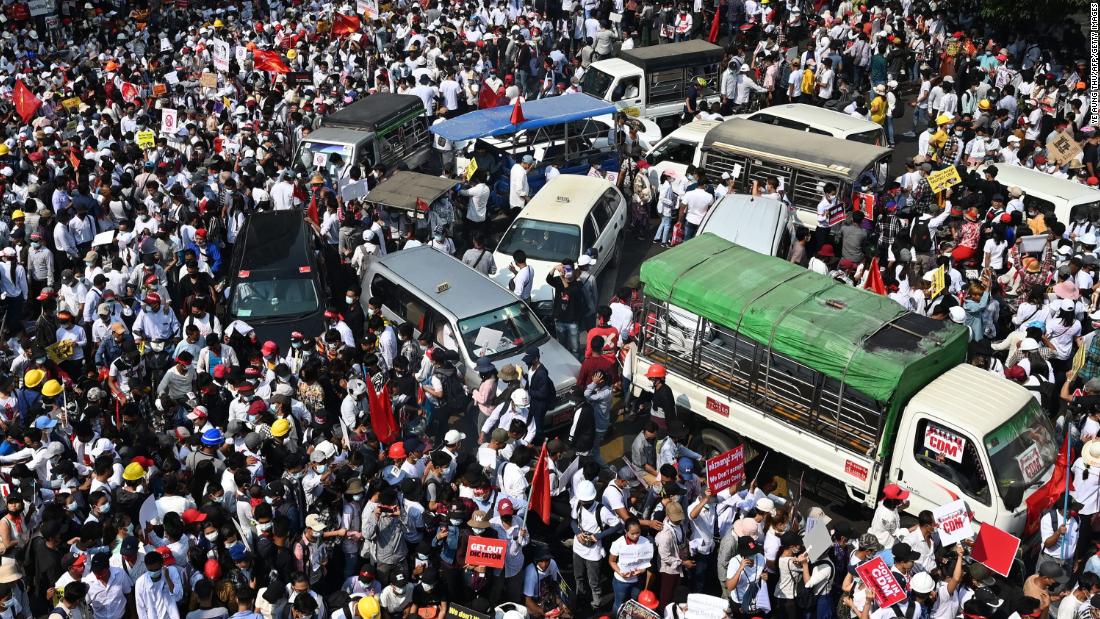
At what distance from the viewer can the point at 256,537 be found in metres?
10.3

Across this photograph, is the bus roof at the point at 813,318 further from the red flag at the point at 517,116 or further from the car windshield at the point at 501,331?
the red flag at the point at 517,116

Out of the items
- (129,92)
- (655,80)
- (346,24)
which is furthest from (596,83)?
(129,92)

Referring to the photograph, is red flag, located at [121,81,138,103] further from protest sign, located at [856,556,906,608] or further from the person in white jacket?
protest sign, located at [856,556,906,608]

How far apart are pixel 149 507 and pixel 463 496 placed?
2.80m

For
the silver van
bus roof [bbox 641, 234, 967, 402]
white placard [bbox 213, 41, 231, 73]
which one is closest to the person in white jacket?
the silver van

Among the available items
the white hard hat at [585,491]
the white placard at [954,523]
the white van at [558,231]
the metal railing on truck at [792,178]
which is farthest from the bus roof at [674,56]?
the white placard at [954,523]

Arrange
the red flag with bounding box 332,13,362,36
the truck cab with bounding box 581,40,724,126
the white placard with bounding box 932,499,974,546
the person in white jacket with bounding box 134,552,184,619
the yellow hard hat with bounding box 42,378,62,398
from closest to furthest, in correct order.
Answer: the person in white jacket with bounding box 134,552,184,619 < the white placard with bounding box 932,499,974,546 < the yellow hard hat with bounding box 42,378,62,398 < the truck cab with bounding box 581,40,724,126 < the red flag with bounding box 332,13,362,36

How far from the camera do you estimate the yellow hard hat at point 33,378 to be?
12.4m

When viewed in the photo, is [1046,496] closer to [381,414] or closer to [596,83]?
[381,414]

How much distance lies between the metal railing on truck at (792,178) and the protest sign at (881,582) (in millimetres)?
9495

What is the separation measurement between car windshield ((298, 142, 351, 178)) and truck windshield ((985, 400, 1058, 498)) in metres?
11.6

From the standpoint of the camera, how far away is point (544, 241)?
16.7m

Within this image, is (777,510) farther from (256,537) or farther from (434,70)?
(434,70)

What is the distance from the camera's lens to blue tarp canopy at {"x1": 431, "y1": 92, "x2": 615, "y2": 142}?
780 inches
